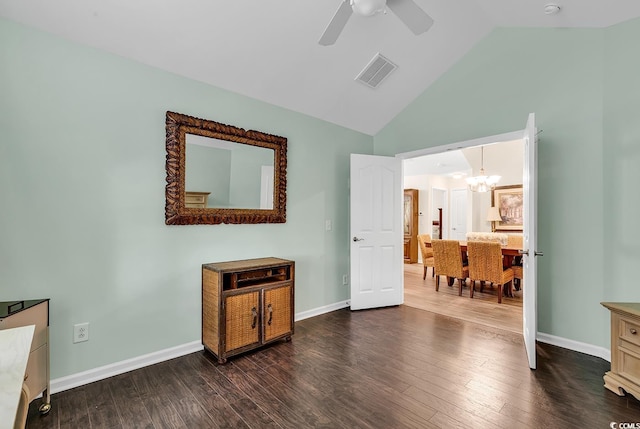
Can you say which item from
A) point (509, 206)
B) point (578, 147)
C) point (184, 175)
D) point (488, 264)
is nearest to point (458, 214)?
point (509, 206)

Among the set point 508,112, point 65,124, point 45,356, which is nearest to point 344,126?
point 508,112

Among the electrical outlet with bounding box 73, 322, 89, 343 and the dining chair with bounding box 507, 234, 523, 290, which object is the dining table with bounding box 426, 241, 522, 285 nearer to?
the dining chair with bounding box 507, 234, 523, 290

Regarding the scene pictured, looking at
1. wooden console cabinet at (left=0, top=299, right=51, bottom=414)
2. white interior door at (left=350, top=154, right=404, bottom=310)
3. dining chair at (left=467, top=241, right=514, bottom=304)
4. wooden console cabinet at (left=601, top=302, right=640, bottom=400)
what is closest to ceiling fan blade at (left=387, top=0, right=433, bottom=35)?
white interior door at (left=350, top=154, right=404, bottom=310)

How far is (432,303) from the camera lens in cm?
434

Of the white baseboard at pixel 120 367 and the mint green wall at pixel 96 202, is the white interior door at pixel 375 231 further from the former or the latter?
the white baseboard at pixel 120 367

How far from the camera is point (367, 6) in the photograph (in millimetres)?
1975

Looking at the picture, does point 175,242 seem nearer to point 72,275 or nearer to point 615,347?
point 72,275

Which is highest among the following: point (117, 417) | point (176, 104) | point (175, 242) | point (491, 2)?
point (491, 2)

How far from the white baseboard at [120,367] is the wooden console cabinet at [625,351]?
10.5 ft

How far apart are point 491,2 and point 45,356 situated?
4.39 metres

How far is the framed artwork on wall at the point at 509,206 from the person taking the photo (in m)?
6.89

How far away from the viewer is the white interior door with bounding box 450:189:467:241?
8680 millimetres

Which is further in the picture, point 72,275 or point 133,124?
point 133,124

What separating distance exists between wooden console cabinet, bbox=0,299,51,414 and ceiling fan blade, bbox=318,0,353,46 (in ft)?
8.41
